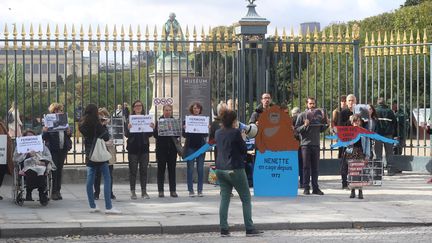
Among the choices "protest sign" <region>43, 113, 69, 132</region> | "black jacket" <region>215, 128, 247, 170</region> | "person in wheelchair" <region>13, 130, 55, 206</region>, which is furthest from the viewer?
"protest sign" <region>43, 113, 69, 132</region>

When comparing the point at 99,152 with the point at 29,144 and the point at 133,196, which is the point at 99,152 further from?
the point at 133,196

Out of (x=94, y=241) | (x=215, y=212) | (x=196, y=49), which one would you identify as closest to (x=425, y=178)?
(x=196, y=49)

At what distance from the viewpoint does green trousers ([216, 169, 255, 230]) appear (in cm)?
1180

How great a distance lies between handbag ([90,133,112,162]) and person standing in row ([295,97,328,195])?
411 centimetres

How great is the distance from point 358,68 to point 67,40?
6157mm

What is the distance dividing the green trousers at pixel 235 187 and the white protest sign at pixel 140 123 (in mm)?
4238

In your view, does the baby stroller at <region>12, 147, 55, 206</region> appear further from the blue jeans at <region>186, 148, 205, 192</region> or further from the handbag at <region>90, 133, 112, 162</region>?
the blue jeans at <region>186, 148, 205, 192</region>

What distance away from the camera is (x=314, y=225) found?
509 inches

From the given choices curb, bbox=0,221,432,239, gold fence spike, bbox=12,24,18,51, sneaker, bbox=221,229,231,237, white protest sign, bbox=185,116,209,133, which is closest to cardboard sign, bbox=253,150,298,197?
white protest sign, bbox=185,116,209,133

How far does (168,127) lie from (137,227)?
3.88 m

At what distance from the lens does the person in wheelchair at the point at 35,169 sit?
1459 centimetres

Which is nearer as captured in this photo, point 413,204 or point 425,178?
point 413,204

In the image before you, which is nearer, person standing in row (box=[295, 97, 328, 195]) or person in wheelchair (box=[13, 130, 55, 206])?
person in wheelchair (box=[13, 130, 55, 206])

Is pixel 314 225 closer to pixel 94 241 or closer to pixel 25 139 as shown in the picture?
pixel 94 241
